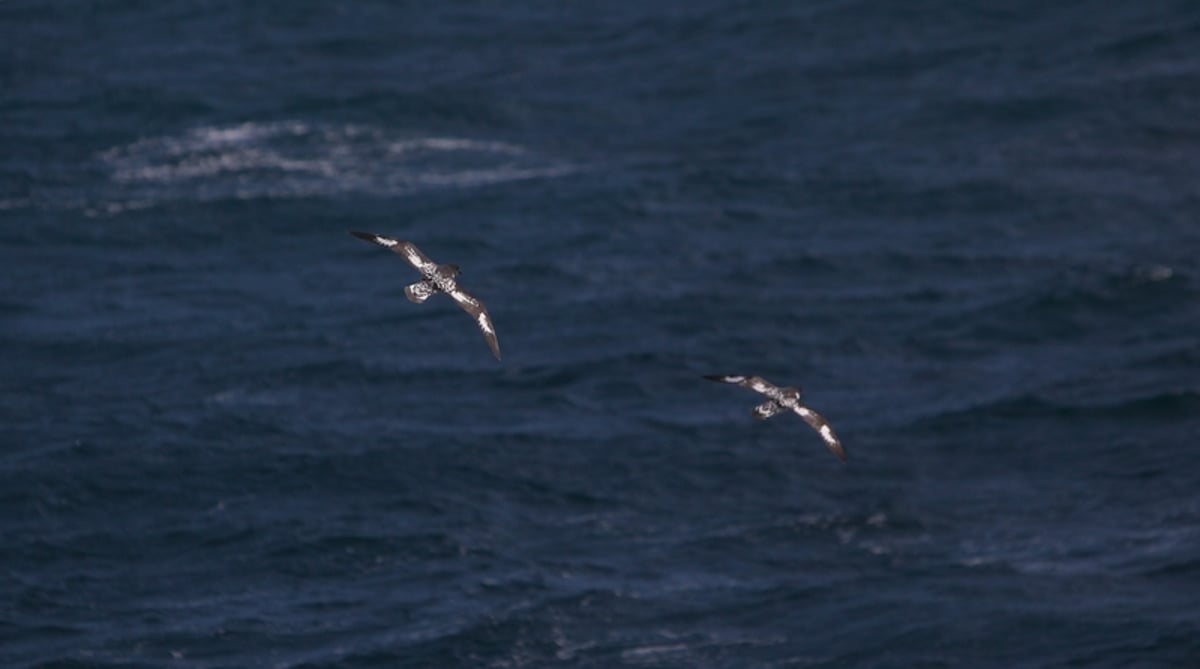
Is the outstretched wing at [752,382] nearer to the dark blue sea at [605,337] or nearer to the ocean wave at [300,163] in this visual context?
the dark blue sea at [605,337]

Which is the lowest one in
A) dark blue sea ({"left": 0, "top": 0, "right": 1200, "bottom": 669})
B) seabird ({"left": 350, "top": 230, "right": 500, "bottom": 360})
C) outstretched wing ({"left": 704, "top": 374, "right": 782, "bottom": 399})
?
dark blue sea ({"left": 0, "top": 0, "right": 1200, "bottom": 669})

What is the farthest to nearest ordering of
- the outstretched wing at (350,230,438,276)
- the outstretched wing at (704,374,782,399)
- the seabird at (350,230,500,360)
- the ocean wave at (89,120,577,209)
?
1. the ocean wave at (89,120,577,209)
2. the outstretched wing at (704,374,782,399)
3. the seabird at (350,230,500,360)
4. the outstretched wing at (350,230,438,276)

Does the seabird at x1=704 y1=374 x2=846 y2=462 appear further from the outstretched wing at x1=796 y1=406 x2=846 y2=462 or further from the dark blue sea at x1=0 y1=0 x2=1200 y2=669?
the dark blue sea at x1=0 y1=0 x2=1200 y2=669

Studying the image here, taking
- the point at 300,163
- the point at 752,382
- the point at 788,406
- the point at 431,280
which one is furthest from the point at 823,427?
the point at 300,163

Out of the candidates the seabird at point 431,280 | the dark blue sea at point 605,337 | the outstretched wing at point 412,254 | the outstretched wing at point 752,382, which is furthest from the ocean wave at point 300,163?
the outstretched wing at point 412,254

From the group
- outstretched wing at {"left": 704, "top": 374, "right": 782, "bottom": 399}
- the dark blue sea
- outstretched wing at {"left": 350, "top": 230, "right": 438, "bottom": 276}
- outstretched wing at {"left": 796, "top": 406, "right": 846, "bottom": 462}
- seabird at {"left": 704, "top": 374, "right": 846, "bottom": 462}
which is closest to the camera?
outstretched wing at {"left": 350, "top": 230, "right": 438, "bottom": 276}

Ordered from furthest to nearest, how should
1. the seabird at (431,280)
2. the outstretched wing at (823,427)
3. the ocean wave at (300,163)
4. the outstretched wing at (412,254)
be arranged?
the ocean wave at (300,163), the outstretched wing at (823,427), the seabird at (431,280), the outstretched wing at (412,254)

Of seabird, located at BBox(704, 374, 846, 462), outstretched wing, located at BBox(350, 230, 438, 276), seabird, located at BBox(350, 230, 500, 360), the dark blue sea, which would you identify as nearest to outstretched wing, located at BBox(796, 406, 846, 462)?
seabird, located at BBox(704, 374, 846, 462)

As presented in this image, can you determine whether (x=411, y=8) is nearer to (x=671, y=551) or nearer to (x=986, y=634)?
(x=671, y=551)
